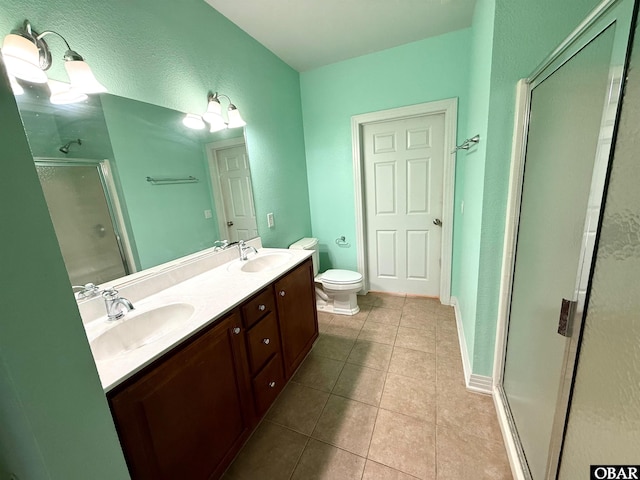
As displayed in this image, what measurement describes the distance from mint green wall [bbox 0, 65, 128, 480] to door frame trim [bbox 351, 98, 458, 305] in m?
2.46

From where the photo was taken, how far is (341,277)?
2.52 m

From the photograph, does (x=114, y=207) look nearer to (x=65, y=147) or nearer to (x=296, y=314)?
(x=65, y=147)

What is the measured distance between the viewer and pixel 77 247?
108 cm

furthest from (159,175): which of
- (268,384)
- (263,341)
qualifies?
(268,384)

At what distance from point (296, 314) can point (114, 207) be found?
118cm

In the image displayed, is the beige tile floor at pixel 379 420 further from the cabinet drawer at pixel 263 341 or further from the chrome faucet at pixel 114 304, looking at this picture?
the chrome faucet at pixel 114 304

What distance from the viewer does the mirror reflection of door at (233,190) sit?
5.93 feet

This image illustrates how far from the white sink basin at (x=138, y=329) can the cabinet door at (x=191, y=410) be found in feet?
0.57

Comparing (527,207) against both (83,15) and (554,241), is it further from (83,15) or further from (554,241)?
(83,15)

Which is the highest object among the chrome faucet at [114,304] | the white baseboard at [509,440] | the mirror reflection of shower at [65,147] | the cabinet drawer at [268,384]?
the mirror reflection of shower at [65,147]

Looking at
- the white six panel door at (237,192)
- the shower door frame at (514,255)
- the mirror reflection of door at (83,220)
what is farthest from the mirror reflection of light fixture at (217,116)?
the shower door frame at (514,255)

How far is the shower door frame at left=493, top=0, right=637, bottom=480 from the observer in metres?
0.67

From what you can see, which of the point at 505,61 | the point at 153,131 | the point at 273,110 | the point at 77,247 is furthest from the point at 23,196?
the point at 273,110

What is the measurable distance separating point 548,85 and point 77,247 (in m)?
2.01
